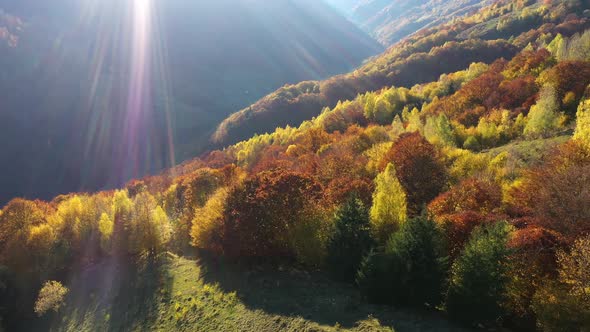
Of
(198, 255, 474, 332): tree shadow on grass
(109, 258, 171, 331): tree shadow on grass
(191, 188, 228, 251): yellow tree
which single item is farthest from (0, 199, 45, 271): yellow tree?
(198, 255, 474, 332): tree shadow on grass

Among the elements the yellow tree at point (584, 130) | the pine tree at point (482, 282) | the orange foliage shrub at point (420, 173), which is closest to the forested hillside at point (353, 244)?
the pine tree at point (482, 282)

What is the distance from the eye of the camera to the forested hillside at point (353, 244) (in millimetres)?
31500

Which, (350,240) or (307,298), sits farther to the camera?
(350,240)

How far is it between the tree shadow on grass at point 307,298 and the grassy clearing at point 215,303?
0.09 meters

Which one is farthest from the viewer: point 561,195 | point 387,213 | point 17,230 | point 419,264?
point 17,230

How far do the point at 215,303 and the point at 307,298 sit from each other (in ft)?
41.8

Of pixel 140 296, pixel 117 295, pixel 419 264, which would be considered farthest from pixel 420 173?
pixel 117 295

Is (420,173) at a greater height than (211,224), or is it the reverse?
(211,224)

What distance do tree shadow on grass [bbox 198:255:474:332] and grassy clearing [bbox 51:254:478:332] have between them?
0.29 feet

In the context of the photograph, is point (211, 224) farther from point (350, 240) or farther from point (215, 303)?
point (350, 240)

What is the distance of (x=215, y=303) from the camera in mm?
44562

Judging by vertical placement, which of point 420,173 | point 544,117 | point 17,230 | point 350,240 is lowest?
point 350,240

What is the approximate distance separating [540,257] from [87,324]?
5880cm

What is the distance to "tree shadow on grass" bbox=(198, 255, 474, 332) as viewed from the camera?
107ft
